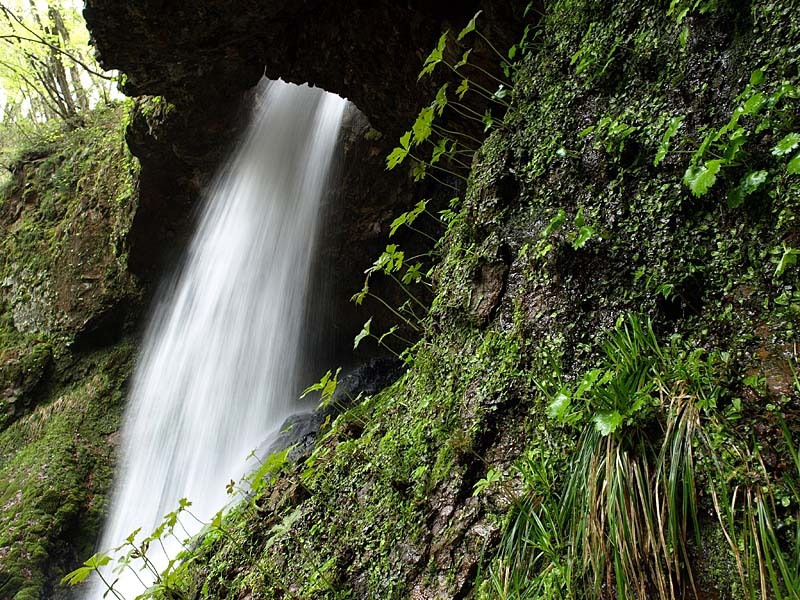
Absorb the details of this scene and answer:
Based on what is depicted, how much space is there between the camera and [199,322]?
7.50 metres

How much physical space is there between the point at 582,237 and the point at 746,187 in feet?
1.96

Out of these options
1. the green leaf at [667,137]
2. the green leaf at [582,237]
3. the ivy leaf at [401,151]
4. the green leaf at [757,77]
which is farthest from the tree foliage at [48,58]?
the green leaf at [757,77]

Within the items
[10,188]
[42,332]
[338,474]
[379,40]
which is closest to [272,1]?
[379,40]

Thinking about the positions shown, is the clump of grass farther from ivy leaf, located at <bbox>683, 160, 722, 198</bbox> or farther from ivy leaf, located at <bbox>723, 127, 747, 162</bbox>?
ivy leaf, located at <bbox>723, 127, 747, 162</bbox>

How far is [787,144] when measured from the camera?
1583mm

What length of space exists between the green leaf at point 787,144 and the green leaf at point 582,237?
0.69 m

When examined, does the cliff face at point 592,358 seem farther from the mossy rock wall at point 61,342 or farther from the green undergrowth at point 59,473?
the mossy rock wall at point 61,342

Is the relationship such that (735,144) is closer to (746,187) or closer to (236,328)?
(746,187)

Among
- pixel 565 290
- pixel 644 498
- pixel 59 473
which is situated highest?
pixel 565 290

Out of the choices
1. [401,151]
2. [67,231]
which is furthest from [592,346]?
[67,231]

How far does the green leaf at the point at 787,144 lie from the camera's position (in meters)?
1.57

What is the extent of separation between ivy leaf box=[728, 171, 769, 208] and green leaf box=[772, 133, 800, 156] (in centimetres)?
11

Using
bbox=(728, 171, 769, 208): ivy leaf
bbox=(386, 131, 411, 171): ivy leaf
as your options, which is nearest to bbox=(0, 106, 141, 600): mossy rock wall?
bbox=(386, 131, 411, 171): ivy leaf

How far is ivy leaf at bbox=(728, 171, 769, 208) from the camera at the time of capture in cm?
172
